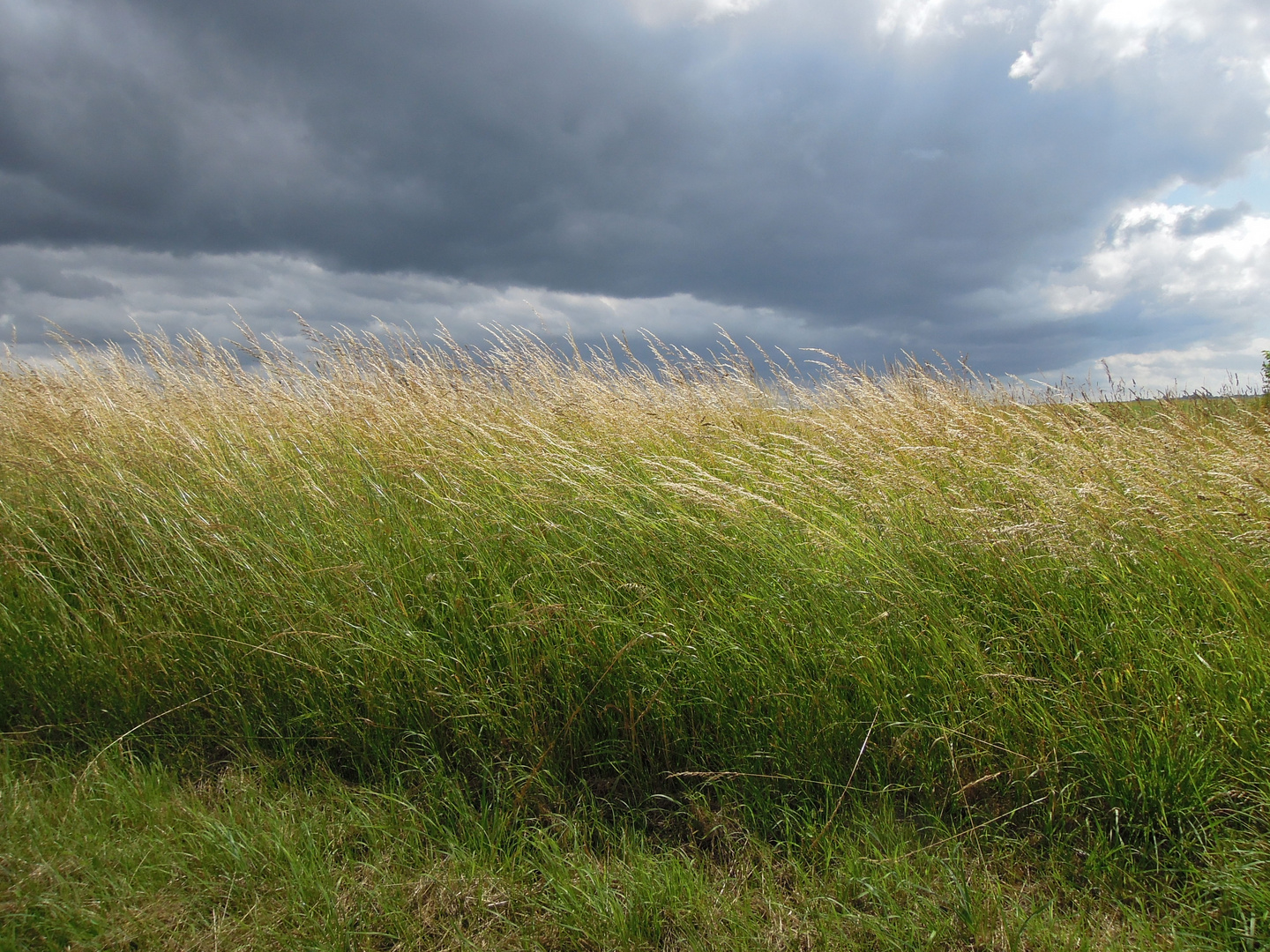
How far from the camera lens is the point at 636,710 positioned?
2.13m

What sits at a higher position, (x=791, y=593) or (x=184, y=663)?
(x=791, y=593)

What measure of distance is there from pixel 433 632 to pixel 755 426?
145 inches

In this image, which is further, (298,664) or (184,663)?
(184,663)

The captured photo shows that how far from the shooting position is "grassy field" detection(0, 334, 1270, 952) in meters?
1.63

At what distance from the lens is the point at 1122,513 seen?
267cm

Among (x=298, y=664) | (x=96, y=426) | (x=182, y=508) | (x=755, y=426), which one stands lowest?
(x=298, y=664)

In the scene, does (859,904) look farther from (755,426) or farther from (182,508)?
(755,426)

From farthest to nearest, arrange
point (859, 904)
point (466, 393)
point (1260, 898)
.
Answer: point (466, 393) < point (859, 904) < point (1260, 898)

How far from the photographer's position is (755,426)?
552 cm

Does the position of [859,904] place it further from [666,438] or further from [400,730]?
[666,438]

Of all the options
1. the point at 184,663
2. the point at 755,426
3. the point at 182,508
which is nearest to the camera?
the point at 184,663

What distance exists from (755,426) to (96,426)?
4.78 m

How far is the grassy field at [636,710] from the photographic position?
163cm

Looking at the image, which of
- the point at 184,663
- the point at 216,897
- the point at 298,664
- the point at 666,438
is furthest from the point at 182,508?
the point at 666,438
